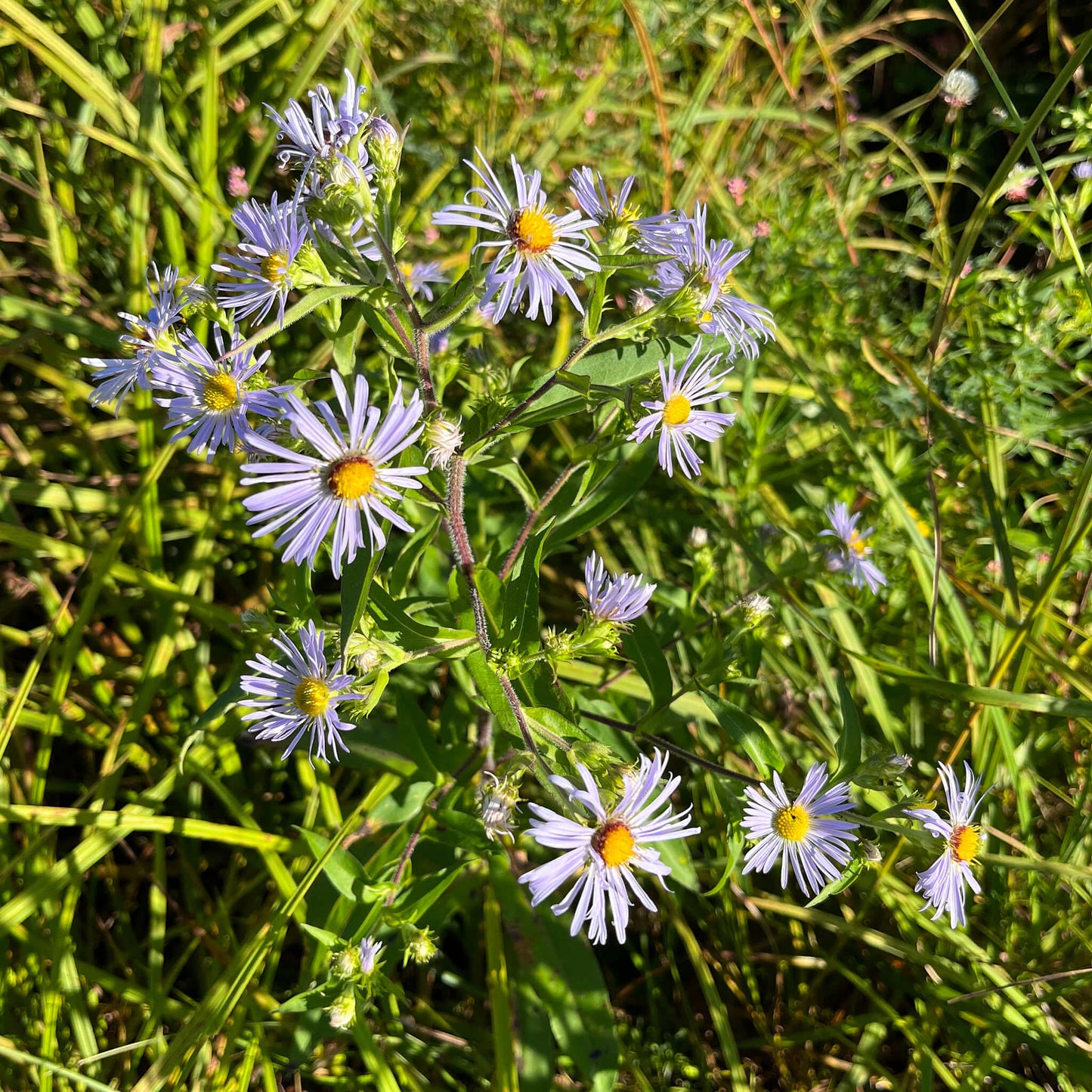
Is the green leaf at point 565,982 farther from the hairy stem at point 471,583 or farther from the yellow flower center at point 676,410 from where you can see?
the yellow flower center at point 676,410

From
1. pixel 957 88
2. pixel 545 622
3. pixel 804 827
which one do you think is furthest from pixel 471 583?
pixel 957 88

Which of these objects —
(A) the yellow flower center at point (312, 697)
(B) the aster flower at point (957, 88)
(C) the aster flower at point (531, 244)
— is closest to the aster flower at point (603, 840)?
(A) the yellow flower center at point (312, 697)

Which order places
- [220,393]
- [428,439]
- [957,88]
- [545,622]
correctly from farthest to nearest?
[545,622], [957,88], [220,393], [428,439]

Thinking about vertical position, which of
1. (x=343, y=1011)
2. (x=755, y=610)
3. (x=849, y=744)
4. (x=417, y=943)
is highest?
(x=755, y=610)

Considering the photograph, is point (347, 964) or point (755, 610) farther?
point (755, 610)

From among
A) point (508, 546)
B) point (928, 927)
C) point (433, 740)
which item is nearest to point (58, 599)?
point (433, 740)

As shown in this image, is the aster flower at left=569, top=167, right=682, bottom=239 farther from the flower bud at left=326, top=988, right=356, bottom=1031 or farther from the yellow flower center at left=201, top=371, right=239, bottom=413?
the flower bud at left=326, top=988, right=356, bottom=1031

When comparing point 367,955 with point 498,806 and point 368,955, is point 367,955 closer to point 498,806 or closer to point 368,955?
point 368,955
